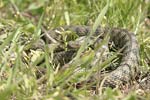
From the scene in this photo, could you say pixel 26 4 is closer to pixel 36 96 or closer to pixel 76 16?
pixel 76 16

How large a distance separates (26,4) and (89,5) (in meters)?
1.82

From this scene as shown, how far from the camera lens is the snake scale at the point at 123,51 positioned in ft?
15.4

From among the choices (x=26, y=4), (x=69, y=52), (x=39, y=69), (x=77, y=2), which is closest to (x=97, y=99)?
(x=39, y=69)

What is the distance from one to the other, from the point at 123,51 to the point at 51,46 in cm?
89

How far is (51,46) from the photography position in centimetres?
477

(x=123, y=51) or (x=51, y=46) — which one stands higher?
(x=51, y=46)

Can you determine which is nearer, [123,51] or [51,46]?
[51,46]

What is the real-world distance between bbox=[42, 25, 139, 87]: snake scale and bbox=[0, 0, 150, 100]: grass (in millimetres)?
117

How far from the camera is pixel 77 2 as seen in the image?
7.20 m

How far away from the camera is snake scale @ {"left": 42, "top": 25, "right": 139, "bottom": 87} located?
15.4 feet

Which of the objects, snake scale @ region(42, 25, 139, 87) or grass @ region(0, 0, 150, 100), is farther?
snake scale @ region(42, 25, 139, 87)

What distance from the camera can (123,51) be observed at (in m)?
5.36

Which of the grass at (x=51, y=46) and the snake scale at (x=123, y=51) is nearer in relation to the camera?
the grass at (x=51, y=46)

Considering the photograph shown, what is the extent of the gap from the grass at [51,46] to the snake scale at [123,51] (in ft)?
0.39
